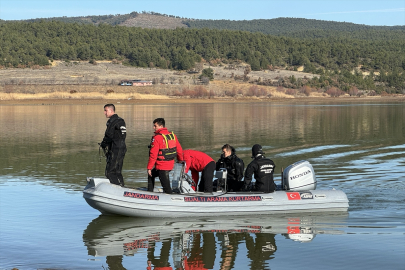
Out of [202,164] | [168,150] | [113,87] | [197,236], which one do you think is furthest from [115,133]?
[113,87]

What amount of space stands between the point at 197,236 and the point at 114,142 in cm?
286

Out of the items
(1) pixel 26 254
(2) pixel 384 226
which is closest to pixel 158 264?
(1) pixel 26 254

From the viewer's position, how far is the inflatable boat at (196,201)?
1123cm

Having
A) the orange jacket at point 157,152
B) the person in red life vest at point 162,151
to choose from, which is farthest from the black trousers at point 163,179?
the orange jacket at point 157,152

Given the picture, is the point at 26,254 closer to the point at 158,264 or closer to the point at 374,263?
the point at 158,264

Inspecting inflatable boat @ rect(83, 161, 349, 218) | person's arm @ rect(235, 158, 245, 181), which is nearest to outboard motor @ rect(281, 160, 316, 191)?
inflatable boat @ rect(83, 161, 349, 218)

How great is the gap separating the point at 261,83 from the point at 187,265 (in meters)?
86.2

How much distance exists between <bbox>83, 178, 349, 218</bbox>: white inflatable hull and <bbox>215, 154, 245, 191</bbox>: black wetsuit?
59 centimetres

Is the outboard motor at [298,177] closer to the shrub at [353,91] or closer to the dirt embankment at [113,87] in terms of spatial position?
the dirt embankment at [113,87]

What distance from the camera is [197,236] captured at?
394 inches

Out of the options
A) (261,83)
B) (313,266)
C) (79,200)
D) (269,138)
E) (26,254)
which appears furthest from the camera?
(261,83)

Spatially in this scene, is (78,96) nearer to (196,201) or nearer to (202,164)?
(202,164)

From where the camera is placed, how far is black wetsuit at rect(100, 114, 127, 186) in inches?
459

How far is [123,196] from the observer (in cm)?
1124
